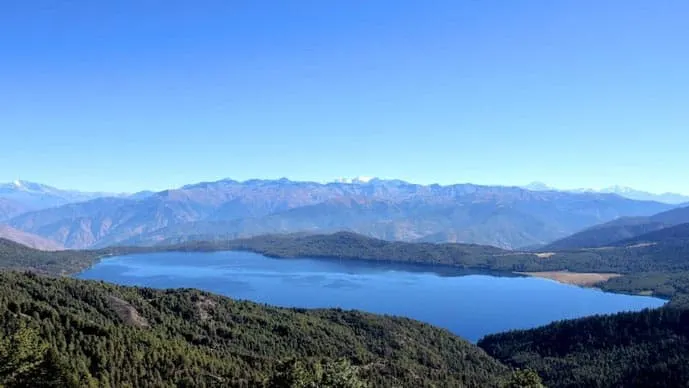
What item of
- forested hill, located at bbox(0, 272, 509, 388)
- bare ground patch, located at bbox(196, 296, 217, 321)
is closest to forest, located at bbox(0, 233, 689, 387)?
forested hill, located at bbox(0, 272, 509, 388)

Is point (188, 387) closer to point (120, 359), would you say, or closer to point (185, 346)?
point (120, 359)

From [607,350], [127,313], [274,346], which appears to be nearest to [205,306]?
[274,346]

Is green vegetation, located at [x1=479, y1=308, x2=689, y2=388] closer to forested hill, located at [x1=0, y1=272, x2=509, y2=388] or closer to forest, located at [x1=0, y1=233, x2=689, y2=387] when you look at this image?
forest, located at [x1=0, y1=233, x2=689, y2=387]

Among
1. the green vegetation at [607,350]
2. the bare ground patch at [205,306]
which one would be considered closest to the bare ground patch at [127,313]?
the bare ground patch at [205,306]

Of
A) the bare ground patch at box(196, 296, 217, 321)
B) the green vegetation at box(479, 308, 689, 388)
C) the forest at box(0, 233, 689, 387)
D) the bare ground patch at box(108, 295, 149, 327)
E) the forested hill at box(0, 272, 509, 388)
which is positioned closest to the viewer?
the forested hill at box(0, 272, 509, 388)

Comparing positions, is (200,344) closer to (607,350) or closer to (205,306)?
(205,306)

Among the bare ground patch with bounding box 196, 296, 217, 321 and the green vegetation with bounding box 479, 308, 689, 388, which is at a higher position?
the bare ground patch with bounding box 196, 296, 217, 321
